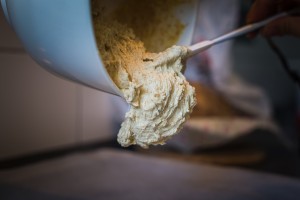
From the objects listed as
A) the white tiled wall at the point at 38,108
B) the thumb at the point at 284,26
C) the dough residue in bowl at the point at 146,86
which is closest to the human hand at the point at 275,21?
the thumb at the point at 284,26

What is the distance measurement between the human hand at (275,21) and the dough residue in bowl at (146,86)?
11 cm

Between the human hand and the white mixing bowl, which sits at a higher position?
the human hand

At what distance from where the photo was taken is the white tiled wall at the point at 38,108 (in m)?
0.51

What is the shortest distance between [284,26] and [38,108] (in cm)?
37

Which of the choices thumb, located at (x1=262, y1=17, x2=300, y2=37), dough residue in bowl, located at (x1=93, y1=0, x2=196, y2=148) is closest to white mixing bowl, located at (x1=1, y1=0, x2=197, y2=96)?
dough residue in bowl, located at (x1=93, y1=0, x2=196, y2=148)

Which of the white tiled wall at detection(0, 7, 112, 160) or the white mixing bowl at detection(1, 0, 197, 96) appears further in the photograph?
the white tiled wall at detection(0, 7, 112, 160)

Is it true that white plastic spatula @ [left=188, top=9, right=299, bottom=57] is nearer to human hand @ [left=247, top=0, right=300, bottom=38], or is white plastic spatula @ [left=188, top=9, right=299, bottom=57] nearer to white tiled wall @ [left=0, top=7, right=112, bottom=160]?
human hand @ [left=247, top=0, right=300, bottom=38]

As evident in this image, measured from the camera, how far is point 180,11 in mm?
317

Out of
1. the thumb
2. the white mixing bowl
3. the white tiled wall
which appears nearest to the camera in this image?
the white mixing bowl

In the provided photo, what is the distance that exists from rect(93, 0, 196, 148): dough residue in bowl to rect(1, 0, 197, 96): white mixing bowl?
20mm

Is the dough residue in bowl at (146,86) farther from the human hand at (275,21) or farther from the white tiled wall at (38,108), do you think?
the white tiled wall at (38,108)

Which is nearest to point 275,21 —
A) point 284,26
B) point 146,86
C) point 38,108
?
point 284,26

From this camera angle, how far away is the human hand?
34 centimetres

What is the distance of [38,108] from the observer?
0.56 metres
